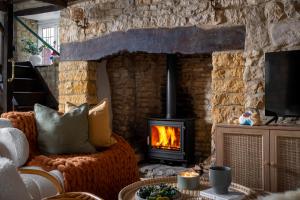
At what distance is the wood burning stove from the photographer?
406 cm

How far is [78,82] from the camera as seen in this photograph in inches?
174

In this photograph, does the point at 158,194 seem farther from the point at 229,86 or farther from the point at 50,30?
the point at 50,30

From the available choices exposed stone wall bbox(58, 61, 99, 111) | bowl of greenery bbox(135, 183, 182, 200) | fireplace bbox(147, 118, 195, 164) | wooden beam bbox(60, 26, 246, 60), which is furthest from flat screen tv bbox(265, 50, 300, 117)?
exposed stone wall bbox(58, 61, 99, 111)

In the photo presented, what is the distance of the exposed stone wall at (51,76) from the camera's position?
18.0 feet

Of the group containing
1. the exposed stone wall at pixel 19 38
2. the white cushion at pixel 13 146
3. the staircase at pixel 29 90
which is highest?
the exposed stone wall at pixel 19 38

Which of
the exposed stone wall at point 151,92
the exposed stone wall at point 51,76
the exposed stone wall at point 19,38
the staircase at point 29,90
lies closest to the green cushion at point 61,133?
the exposed stone wall at point 151,92

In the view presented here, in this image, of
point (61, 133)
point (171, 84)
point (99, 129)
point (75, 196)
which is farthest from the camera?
point (171, 84)

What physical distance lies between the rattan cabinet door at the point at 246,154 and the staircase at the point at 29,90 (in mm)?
3390

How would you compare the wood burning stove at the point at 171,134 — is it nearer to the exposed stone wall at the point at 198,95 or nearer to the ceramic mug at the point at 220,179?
the exposed stone wall at the point at 198,95

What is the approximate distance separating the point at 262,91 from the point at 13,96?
3.79 meters

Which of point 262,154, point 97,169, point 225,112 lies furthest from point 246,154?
point 97,169

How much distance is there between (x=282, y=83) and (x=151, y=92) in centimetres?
218

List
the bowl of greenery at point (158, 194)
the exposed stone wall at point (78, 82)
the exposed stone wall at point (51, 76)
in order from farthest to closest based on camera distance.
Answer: the exposed stone wall at point (51, 76), the exposed stone wall at point (78, 82), the bowl of greenery at point (158, 194)

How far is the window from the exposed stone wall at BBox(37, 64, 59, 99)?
1951 mm
